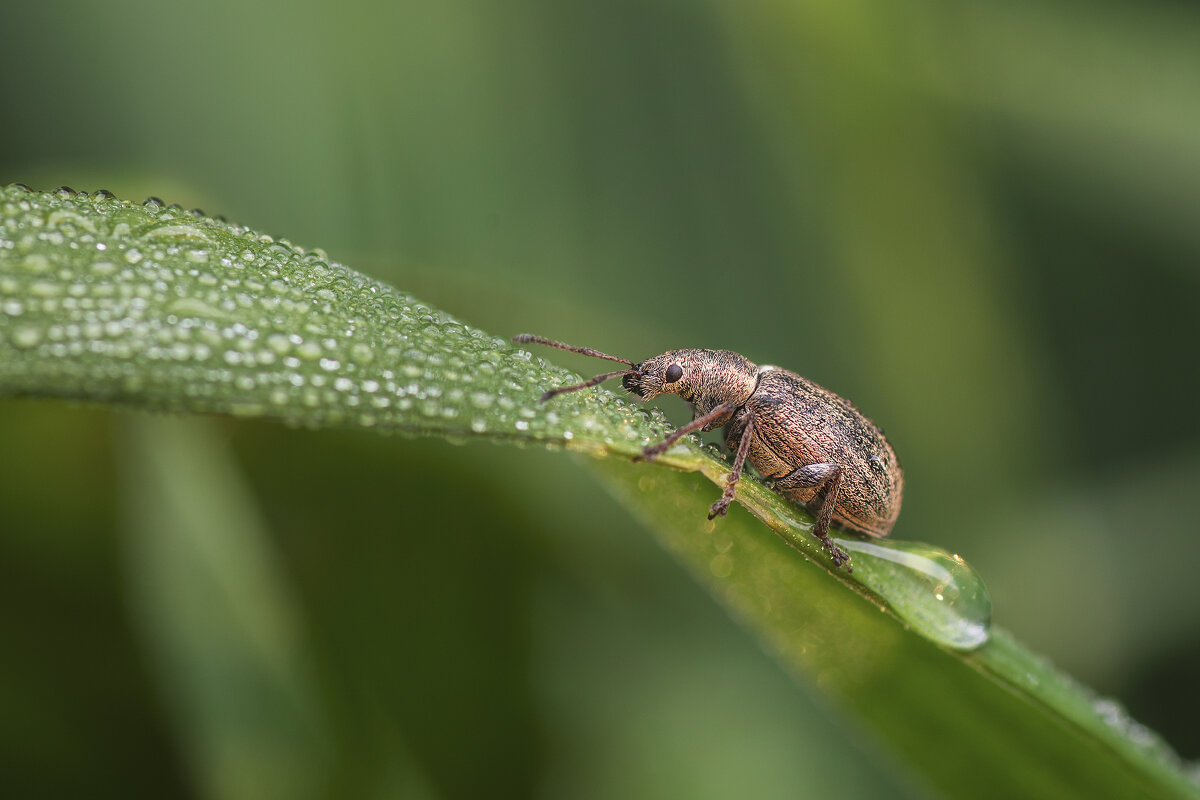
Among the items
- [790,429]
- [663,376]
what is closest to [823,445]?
[790,429]

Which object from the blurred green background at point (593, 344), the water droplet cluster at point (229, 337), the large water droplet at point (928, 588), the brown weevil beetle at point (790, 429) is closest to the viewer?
the water droplet cluster at point (229, 337)

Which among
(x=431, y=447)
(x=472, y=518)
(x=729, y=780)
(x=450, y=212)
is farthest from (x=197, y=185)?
(x=729, y=780)

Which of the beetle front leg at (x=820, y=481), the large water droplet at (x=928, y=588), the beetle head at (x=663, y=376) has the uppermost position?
the large water droplet at (x=928, y=588)

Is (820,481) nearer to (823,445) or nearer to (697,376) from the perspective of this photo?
(823,445)

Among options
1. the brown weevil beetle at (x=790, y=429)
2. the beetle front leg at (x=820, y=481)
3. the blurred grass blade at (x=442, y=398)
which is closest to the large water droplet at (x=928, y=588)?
the blurred grass blade at (x=442, y=398)

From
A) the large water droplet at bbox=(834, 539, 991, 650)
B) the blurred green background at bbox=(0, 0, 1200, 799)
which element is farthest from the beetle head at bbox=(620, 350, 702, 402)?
the large water droplet at bbox=(834, 539, 991, 650)

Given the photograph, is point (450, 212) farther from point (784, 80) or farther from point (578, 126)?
point (784, 80)

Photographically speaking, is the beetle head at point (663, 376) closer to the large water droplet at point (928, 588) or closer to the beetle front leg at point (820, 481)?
the beetle front leg at point (820, 481)
